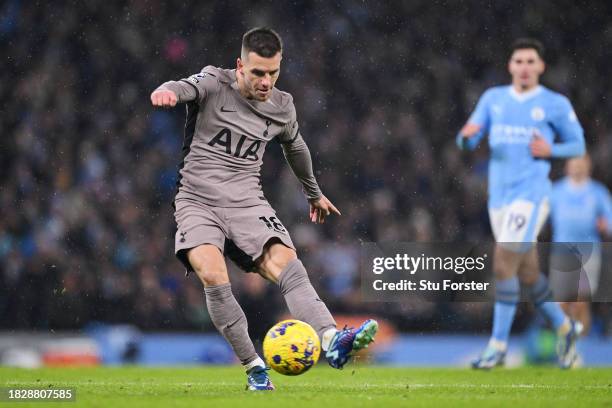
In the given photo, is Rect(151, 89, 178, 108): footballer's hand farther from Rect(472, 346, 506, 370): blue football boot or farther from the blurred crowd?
the blurred crowd

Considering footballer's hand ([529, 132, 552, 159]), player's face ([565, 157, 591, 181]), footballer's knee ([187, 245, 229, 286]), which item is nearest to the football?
footballer's knee ([187, 245, 229, 286])

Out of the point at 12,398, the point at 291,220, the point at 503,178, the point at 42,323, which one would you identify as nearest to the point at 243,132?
the point at 12,398

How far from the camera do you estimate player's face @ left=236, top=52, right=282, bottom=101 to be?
5.50 m

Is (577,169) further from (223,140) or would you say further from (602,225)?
(223,140)

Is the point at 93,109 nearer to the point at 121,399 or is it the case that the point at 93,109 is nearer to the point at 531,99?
the point at 531,99

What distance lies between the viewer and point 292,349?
5082mm

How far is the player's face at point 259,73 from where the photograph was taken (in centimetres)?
550

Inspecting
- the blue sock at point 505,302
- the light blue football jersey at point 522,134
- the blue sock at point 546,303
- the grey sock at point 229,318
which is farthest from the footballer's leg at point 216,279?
the light blue football jersey at point 522,134

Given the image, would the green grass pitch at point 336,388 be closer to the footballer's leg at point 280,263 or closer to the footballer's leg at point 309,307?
the footballer's leg at point 309,307

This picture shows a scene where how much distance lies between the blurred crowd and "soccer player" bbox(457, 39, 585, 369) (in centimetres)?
187

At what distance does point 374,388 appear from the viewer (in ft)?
20.0

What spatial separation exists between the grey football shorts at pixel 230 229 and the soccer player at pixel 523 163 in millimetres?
3801

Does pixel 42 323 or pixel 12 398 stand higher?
pixel 12 398

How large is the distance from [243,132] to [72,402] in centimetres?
174
